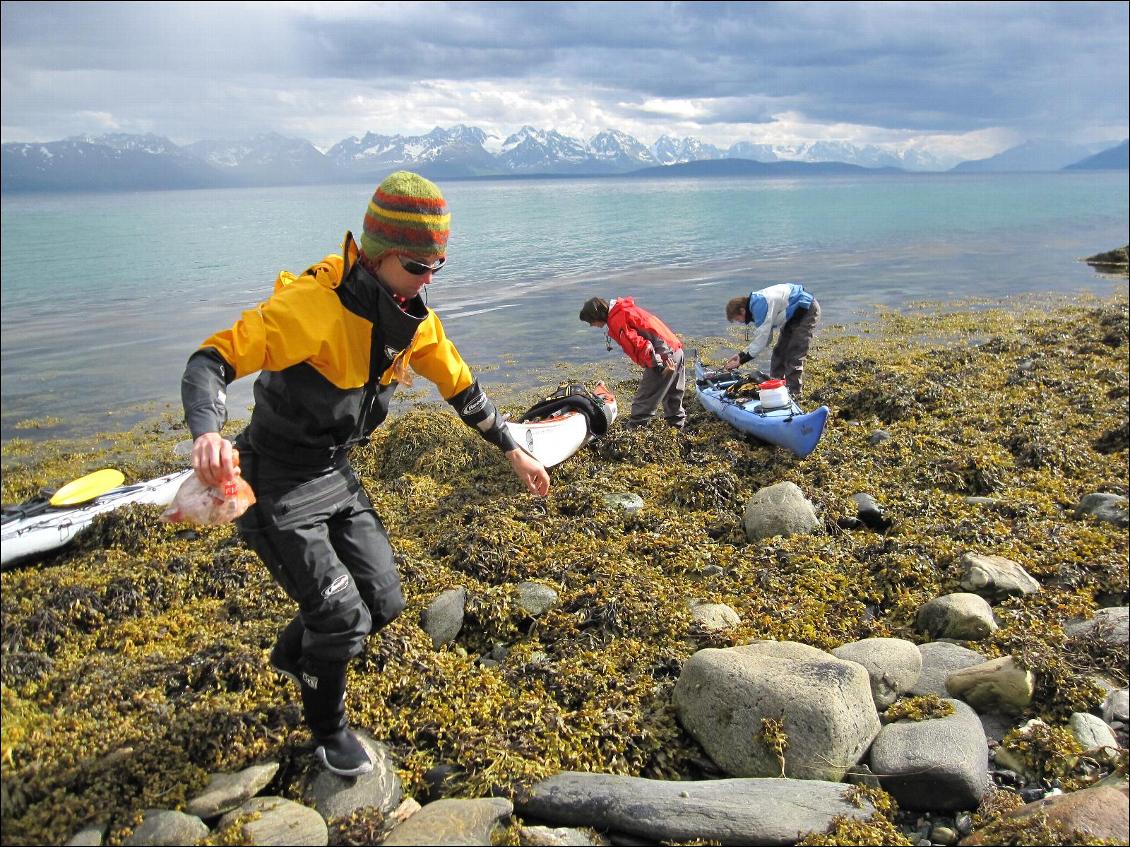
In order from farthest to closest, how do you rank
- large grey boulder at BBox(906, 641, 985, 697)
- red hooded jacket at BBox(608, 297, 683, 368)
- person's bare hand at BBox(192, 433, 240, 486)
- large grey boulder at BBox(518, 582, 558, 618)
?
red hooded jacket at BBox(608, 297, 683, 368) < large grey boulder at BBox(518, 582, 558, 618) < large grey boulder at BBox(906, 641, 985, 697) < person's bare hand at BBox(192, 433, 240, 486)

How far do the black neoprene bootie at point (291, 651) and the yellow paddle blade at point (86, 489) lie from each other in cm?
586

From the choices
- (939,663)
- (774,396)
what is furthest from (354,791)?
(774,396)

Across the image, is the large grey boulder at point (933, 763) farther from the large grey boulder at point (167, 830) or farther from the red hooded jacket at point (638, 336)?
the red hooded jacket at point (638, 336)

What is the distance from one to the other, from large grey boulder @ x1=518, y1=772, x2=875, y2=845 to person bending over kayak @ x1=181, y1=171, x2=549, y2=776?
1.14 meters

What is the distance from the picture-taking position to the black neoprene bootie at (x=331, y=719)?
13.3 ft

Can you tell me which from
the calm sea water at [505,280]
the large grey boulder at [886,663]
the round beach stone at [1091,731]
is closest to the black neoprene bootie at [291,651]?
the large grey boulder at [886,663]

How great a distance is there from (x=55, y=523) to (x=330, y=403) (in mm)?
6475

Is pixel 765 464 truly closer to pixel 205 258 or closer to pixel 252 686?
pixel 252 686

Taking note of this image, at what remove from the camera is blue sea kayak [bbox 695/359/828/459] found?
1031 centimetres

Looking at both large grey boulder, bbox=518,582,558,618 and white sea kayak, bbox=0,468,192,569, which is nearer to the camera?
large grey boulder, bbox=518,582,558,618

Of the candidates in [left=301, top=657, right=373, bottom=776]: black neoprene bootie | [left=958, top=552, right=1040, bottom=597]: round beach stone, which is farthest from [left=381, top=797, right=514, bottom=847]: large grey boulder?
[left=958, top=552, right=1040, bottom=597]: round beach stone

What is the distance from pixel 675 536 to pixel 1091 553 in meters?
4.08

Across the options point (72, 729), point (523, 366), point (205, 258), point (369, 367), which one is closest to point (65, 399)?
point (523, 366)

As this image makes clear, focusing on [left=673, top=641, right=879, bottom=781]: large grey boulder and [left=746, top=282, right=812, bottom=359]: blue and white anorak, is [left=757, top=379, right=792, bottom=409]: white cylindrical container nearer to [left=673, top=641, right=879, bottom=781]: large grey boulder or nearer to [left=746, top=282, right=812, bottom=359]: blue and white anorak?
[left=746, top=282, right=812, bottom=359]: blue and white anorak
